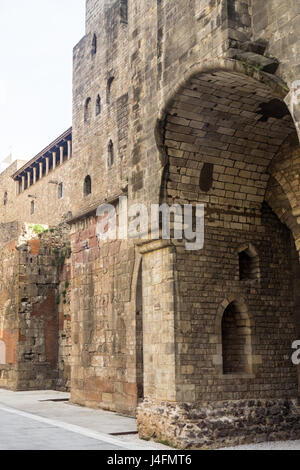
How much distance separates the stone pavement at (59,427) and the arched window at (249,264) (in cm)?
313

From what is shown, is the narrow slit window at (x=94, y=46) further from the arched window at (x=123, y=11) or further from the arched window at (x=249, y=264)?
the arched window at (x=249, y=264)

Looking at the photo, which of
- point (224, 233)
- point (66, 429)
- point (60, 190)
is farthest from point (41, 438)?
point (60, 190)

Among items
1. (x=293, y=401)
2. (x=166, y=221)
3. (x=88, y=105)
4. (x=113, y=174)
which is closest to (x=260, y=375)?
(x=293, y=401)

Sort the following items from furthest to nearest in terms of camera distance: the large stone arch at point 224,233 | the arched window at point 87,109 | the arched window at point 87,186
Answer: the arched window at point 87,109
the arched window at point 87,186
the large stone arch at point 224,233

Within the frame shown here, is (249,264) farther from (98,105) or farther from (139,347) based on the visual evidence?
(98,105)

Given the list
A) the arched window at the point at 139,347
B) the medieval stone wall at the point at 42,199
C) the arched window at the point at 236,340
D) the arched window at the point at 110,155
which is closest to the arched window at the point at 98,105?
the arched window at the point at 110,155

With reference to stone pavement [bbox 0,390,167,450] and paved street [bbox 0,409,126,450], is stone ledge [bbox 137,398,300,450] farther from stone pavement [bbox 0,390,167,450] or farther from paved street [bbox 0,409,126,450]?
paved street [bbox 0,409,126,450]

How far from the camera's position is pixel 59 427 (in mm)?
9938

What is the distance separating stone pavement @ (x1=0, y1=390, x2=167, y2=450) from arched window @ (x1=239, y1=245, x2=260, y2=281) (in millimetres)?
3134

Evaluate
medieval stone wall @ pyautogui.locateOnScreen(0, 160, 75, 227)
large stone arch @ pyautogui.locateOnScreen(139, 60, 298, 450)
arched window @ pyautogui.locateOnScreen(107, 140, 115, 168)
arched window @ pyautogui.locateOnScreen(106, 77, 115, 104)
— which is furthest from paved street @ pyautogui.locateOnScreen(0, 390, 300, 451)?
medieval stone wall @ pyautogui.locateOnScreen(0, 160, 75, 227)

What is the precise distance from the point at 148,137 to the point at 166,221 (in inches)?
56.6

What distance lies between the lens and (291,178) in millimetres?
9078

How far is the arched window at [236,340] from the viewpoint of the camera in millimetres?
9302

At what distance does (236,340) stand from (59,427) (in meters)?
3.37
